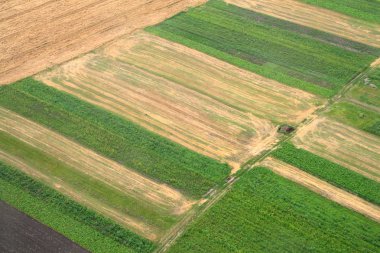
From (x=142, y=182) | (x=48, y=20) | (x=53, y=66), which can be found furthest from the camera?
(x=48, y=20)

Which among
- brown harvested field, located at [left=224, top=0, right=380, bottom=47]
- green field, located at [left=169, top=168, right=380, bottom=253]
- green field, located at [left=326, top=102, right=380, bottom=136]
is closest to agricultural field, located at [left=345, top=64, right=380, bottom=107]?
green field, located at [left=326, top=102, right=380, bottom=136]

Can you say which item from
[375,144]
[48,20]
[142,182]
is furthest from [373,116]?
[48,20]

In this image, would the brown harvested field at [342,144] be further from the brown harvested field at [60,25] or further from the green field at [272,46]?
the brown harvested field at [60,25]

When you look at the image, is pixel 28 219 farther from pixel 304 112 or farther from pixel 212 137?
pixel 304 112

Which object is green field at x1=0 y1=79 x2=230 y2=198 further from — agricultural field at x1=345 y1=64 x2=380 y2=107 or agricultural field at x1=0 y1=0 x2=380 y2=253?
agricultural field at x1=345 y1=64 x2=380 y2=107

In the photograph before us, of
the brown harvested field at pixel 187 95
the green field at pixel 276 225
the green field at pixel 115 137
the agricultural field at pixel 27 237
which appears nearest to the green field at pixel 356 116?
the brown harvested field at pixel 187 95

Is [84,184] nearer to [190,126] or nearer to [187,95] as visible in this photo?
[190,126]

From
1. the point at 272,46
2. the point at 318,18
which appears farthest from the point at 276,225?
the point at 318,18
